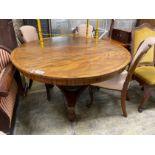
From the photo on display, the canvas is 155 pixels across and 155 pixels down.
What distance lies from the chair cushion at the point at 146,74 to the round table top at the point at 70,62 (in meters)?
0.43

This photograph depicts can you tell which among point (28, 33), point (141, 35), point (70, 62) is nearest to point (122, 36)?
point (141, 35)

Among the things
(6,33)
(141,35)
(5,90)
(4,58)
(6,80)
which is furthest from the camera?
(6,33)

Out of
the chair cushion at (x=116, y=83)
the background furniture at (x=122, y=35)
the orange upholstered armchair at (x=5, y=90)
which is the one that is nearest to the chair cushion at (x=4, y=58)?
the orange upholstered armchair at (x=5, y=90)

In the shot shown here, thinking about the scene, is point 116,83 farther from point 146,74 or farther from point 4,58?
point 4,58

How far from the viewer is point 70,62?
4.46ft

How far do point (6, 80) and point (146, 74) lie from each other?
62.4 inches

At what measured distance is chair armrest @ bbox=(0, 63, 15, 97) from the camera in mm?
1117

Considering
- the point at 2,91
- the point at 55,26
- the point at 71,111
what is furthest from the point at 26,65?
the point at 55,26

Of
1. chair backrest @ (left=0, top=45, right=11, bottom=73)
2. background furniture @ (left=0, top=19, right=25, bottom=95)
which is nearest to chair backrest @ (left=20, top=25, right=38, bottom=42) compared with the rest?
background furniture @ (left=0, top=19, right=25, bottom=95)

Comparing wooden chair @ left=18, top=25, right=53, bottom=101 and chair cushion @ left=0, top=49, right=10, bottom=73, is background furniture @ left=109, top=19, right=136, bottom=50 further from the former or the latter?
chair cushion @ left=0, top=49, right=10, bottom=73

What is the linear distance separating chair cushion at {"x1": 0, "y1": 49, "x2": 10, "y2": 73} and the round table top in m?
0.07

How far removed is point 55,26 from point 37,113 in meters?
2.13

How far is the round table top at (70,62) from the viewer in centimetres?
114
